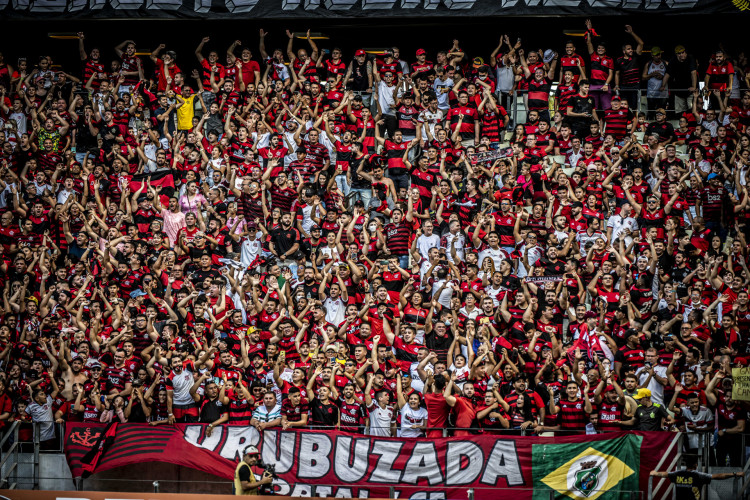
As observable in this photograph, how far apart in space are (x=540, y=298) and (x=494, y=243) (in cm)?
154

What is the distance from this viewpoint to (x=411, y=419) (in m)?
16.5

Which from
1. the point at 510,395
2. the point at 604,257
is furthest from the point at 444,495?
the point at 604,257

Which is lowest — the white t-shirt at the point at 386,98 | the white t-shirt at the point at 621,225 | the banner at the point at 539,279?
the banner at the point at 539,279

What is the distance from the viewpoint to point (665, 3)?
22.0m

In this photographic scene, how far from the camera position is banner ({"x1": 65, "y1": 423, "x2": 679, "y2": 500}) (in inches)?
584

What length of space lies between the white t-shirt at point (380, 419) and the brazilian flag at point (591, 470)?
2.74 m

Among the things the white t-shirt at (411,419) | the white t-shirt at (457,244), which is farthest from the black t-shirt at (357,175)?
the white t-shirt at (411,419)

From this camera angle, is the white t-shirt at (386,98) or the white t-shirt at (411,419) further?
the white t-shirt at (386,98)

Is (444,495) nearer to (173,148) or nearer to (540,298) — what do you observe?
(540,298)

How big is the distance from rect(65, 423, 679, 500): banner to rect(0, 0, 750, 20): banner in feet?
35.4

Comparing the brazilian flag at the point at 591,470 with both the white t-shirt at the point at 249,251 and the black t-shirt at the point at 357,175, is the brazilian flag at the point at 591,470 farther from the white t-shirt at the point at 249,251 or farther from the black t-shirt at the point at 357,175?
the black t-shirt at the point at 357,175

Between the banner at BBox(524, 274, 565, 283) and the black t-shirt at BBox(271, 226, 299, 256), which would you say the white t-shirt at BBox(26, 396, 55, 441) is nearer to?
the black t-shirt at BBox(271, 226, 299, 256)

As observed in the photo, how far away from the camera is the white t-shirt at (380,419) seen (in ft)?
54.3

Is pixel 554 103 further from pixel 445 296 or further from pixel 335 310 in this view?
pixel 335 310
